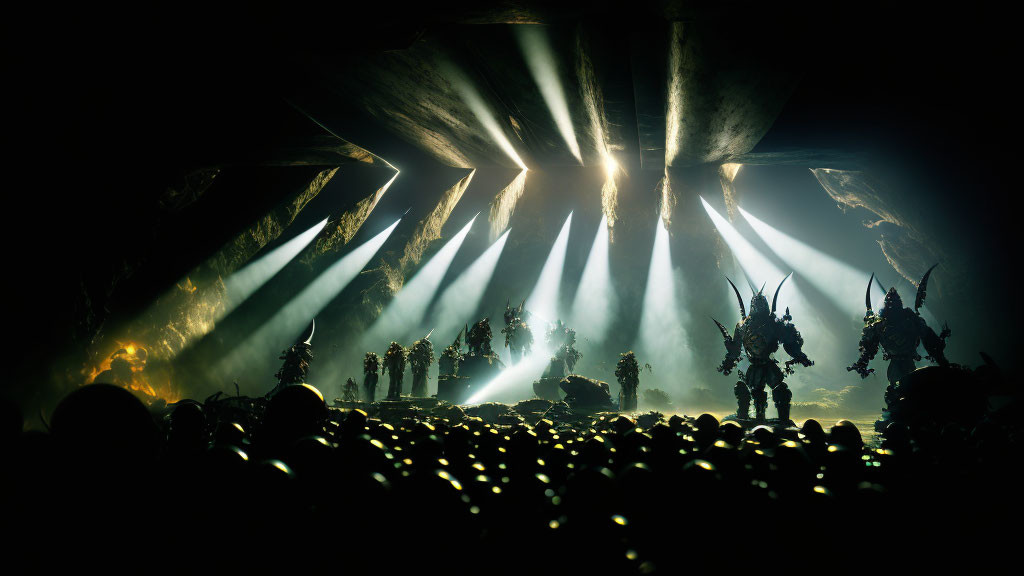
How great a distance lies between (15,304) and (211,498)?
7.92m

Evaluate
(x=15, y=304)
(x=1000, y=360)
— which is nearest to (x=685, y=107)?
(x=1000, y=360)

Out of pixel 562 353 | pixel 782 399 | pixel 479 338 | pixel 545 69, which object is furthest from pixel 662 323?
pixel 545 69

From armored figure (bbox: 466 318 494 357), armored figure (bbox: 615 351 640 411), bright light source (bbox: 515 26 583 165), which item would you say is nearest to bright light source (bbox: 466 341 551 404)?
armored figure (bbox: 466 318 494 357)

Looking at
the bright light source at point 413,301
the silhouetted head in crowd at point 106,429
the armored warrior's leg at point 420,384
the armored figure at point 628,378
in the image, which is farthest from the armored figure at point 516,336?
the silhouetted head in crowd at point 106,429

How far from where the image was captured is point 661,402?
20.4 meters

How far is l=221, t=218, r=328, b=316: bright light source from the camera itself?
1981cm

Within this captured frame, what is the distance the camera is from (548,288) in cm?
3622

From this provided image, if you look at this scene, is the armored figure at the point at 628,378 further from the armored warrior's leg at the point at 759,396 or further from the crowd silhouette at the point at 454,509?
the crowd silhouette at the point at 454,509

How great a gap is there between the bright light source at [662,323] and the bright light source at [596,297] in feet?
11.2

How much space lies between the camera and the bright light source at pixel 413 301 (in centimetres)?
3052

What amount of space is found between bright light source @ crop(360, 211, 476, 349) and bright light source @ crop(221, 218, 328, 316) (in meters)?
9.14

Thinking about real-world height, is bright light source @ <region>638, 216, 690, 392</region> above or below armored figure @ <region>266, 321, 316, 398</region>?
above

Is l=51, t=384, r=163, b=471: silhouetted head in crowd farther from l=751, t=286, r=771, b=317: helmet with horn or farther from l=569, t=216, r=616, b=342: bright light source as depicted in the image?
l=569, t=216, r=616, b=342: bright light source

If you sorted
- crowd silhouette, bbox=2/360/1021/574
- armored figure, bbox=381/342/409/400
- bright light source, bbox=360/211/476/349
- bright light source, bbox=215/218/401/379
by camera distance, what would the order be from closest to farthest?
crowd silhouette, bbox=2/360/1021/574
armored figure, bbox=381/342/409/400
bright light source, bbox=215/218/401/379
bright light source, bbox=360/211/476/349
